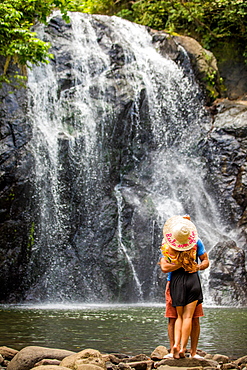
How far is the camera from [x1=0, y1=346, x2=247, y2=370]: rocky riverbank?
4055 mm

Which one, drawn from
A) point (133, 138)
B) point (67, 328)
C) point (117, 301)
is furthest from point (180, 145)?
point (67, 328)

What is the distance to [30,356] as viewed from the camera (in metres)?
4.33

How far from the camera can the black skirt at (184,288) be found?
15.0 ft

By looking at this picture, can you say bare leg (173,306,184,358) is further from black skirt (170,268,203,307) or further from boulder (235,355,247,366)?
boulder (235,355,247,366)

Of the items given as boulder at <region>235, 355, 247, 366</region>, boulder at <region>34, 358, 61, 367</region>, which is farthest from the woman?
boulder at <region>34, 358, 61, 367</region>

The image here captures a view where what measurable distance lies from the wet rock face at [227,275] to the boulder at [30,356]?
8.11m

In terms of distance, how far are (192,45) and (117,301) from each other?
11339mm

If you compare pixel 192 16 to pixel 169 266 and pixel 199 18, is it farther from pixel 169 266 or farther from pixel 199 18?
pixel 169 266

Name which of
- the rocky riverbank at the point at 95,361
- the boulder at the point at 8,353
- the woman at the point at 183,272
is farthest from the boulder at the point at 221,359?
the boulder at the point at 8,353

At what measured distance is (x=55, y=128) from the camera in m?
14.5

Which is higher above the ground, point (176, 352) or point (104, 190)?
point (104, 190)

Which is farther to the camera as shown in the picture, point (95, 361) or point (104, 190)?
point (104, 190)

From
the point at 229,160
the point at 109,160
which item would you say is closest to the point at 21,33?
the point at 109,160

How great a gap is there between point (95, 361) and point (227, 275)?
8841mm
